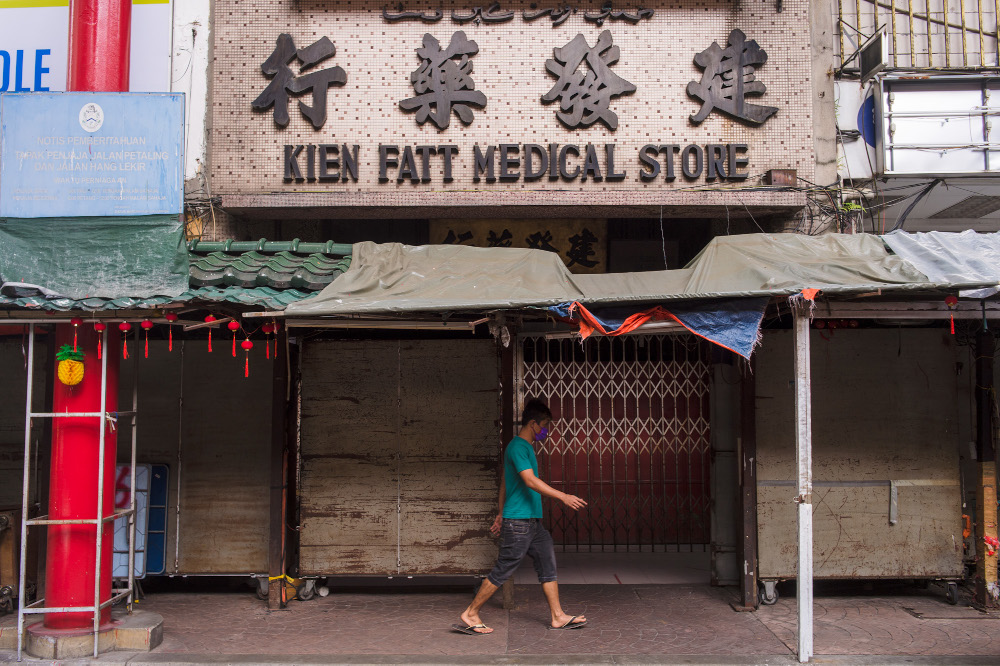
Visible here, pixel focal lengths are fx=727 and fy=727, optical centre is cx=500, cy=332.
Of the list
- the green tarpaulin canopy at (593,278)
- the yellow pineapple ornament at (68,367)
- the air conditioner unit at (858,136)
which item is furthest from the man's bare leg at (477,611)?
the air conditioner unit at (858,136)

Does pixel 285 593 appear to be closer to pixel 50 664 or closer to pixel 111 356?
pixel 50 664

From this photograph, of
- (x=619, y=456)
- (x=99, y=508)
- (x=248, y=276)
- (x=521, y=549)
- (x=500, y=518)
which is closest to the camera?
(x=99, y=508)

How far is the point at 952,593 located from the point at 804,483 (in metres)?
2.64

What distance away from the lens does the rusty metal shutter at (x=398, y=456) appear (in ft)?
22.7

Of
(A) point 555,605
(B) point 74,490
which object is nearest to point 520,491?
(A) point 555,605

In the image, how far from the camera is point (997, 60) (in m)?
7.79

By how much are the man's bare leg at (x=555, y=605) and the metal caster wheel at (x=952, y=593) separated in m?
3.52

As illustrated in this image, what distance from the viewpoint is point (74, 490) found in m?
5.68

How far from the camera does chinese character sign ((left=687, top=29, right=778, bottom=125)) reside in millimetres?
7703

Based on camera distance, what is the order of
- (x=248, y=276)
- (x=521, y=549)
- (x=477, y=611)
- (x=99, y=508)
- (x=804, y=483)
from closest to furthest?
(x=804, y=483) → (x=99, y=508) → (x=521, y=549) → (x=477, y=611) → (x=248, y=276)

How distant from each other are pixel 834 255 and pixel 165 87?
6.88 metres

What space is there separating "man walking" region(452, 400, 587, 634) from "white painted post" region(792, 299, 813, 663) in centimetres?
166

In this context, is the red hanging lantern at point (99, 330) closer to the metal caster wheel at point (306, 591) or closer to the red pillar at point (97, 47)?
the red pillar at point (97, 47)

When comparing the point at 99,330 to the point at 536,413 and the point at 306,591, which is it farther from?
the point at 536,413
